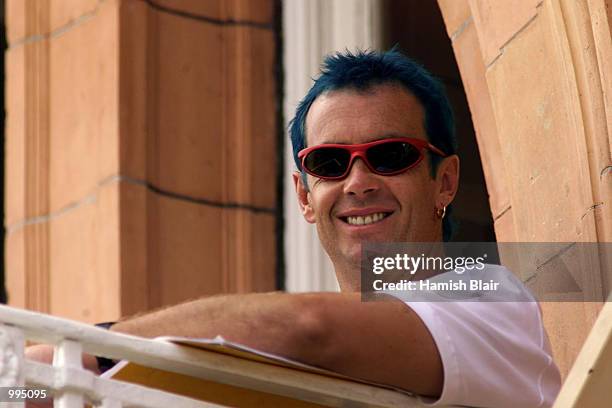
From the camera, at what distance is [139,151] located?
6.68m

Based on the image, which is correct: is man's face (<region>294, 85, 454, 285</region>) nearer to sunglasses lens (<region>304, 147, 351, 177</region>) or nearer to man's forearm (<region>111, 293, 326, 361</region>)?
sunglasses lens (<region>304, 147, 351, 177</region>)

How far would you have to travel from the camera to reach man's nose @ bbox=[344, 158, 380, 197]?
4.18 m

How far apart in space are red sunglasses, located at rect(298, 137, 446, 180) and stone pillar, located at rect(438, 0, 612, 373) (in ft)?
1.46

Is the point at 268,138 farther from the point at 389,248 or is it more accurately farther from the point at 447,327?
the point at 447,327

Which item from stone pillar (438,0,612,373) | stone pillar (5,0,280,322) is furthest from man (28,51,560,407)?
stone pillar (5,0,280,322)

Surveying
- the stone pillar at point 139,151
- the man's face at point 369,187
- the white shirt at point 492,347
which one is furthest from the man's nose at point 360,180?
the stone pillar at point 139,151

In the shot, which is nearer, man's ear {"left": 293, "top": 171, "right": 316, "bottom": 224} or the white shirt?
the white shirt

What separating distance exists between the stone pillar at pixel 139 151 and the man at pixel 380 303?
217 centimetres

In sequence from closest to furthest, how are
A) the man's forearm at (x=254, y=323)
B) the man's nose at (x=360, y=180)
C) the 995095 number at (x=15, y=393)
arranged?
the 995095 number at (x=15, y=393) < the man's forearm at (x=254, y=323) < the man's nose at (x=360, y=180)

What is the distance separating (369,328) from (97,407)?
50cm

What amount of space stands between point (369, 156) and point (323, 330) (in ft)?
2.38

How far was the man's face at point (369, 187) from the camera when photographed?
4.19m

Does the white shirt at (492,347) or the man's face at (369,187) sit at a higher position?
the man's face at (369,187)

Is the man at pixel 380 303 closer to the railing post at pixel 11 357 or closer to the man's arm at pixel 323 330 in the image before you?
the man's arm at pixel 323 330
